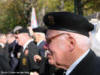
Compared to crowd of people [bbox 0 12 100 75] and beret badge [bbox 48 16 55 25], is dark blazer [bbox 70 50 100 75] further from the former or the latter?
beret badge [bbox 48 16 55 25]

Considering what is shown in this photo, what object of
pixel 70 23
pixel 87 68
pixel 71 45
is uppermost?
pixel 70 23

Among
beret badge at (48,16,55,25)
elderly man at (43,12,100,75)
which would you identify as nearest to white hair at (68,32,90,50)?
elderly man at (43,12,100,75)

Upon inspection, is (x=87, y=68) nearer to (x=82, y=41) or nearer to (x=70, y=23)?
(x=82, y=41)

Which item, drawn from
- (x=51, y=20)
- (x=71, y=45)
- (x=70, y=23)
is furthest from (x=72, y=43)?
(x=51, y=20)

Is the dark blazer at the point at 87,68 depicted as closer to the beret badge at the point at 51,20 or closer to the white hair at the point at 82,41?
the white hair at the point at 82,41

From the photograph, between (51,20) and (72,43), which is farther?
(51,20)

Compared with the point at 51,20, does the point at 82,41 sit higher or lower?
Result: lower

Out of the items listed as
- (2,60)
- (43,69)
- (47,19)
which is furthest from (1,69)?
(47,19)

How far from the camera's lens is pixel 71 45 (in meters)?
2.47

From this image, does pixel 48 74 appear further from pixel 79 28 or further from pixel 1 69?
pixel 79 28

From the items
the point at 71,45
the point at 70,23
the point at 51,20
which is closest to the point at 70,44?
the point at 71,45

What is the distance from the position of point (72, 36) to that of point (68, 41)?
1.9 inches

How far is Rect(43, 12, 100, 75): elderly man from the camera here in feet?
8.09

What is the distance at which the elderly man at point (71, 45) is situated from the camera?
2467 mm
